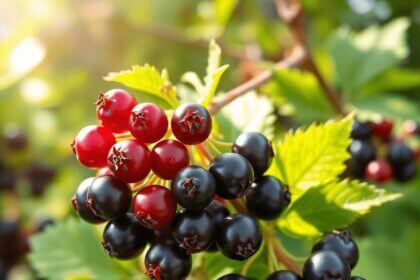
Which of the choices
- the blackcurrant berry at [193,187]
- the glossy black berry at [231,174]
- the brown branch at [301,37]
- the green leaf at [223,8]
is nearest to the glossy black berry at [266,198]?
the glossy black berry at [231,174]

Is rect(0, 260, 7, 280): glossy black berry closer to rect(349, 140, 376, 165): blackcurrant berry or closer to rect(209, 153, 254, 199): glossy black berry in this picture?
rect(349, 140, 376, 165): blackcurrant berry

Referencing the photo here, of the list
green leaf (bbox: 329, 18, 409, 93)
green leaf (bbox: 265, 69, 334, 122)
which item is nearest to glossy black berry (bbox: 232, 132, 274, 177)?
green leaf (bbox: 265, 69, 334, 122)

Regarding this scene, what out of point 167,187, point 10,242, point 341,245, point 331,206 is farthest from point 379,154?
point 10,242

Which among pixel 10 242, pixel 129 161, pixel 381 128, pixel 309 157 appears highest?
pixel 129 161

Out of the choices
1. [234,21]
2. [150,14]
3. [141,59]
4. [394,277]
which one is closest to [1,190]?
[141,59]

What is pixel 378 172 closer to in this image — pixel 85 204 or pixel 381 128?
Result: pixel 381 128

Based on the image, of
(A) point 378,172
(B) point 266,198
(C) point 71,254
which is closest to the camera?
(B) point 266,198
